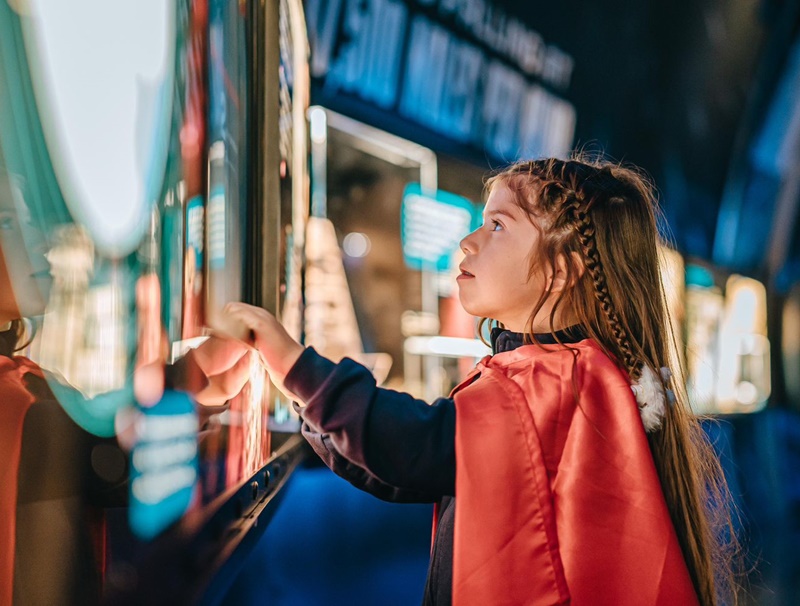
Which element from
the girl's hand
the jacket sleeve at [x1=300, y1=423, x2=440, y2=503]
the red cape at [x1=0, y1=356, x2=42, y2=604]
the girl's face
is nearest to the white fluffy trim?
the girl's face

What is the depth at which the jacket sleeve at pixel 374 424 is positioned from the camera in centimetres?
74

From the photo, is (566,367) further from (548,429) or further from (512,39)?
(512,39)

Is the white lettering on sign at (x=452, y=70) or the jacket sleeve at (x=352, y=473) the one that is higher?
the white lettering on sign at (x=452, y=70)

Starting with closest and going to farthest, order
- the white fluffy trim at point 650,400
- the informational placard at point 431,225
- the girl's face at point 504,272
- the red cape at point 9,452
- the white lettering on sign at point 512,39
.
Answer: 1. the red cape at point 9,452
2. the white fluffy trim at point 650,400
3. the girl's face at point 504,272
4. the informational placard at point 431,225
5. the white lettering on sign at point 512,39

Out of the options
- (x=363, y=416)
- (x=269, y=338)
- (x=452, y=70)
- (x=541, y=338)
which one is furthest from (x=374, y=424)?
(x=452, y=70)

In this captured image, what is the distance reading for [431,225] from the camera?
114 inches

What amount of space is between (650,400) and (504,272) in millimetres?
242

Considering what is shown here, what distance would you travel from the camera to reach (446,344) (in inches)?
115

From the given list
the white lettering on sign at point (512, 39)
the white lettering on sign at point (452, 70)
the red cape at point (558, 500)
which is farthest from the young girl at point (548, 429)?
the white lettering on sign at point (512, 39)

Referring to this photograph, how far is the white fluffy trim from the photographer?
838 mm

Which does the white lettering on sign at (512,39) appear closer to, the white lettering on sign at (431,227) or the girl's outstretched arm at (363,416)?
the white lettering on sign at (431,227)

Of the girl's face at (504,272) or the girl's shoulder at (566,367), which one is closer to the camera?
the girl's shoulder at (566,367)

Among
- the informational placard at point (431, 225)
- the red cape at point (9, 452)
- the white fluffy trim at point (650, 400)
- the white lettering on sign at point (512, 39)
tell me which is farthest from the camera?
the white lettering on sign at point (512, 39)

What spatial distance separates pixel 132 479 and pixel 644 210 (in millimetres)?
773
